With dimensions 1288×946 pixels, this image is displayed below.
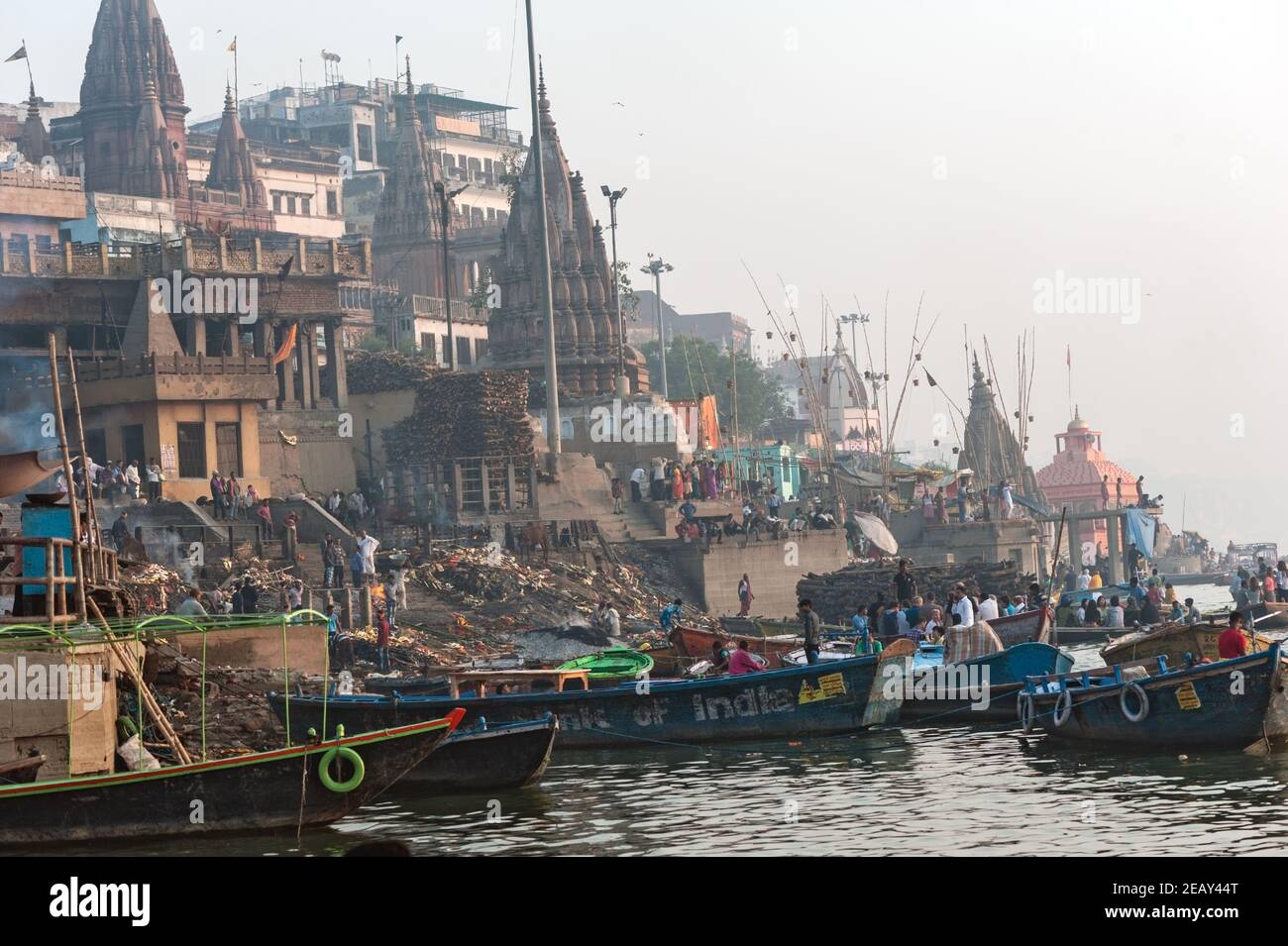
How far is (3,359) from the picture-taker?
48.0 m

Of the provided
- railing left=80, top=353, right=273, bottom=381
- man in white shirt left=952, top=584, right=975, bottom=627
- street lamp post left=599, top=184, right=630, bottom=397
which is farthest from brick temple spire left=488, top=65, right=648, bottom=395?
man in white shirt left=952, top=584, right=975, bottom=627

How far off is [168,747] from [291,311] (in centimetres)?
3307

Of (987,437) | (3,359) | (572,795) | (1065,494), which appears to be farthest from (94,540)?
(1065,494)

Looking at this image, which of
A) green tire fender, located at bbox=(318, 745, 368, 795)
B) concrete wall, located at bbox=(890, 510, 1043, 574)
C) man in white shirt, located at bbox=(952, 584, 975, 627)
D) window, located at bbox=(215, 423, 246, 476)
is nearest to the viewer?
green tire fender, located at bbox=(318, 745, 368, 795)

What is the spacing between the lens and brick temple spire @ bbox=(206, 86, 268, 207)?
8681cm

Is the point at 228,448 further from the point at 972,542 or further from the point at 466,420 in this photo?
the point at 972,542

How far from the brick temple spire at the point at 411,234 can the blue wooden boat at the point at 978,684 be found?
68.4 m

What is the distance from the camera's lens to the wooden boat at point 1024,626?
103 ft

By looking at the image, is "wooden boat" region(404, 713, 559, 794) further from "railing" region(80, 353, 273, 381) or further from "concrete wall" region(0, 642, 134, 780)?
"railing" region(80, 353, 273, 381)

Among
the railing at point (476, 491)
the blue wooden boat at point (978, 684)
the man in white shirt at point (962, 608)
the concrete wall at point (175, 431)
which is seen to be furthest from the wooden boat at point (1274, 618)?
the concrete wall at point (175, 431)

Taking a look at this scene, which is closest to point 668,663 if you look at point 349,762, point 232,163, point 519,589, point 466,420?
point 349,762

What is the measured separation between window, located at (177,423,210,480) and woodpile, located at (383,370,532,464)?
706 cm
